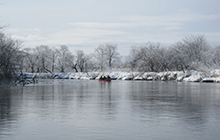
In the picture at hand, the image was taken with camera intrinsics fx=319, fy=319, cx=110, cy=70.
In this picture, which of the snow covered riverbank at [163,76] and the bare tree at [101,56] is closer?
the snow covered riverbank at [163,76]

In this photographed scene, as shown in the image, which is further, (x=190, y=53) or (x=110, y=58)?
(x=110, y=58)

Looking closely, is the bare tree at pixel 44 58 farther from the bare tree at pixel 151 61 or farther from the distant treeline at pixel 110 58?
the bare tree at pixel 151 61

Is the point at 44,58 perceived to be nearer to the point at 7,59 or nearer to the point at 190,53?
the point at 190,53

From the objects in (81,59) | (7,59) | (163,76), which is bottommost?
(163,76)

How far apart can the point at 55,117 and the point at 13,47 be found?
107 ft

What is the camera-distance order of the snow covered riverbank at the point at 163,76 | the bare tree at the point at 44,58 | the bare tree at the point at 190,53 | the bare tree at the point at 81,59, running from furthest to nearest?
the bare tree at the point at 81,59, the bare tree at the point at 44,58, the bare tree at the point at 190,53, the snow covered riverbank at the point at 163,76

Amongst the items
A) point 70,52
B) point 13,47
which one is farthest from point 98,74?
point 13,47

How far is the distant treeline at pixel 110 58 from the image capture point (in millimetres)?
43375

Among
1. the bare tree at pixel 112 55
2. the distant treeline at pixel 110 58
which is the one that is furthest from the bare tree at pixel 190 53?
the bare tree at pixel 112 55

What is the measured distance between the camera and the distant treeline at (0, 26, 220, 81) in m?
43.4

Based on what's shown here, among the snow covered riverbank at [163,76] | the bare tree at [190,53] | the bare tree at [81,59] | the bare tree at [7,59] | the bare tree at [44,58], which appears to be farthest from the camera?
the bare tree at [81,59]

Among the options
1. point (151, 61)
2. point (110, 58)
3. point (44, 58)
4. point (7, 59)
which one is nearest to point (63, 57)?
point (44, 58)

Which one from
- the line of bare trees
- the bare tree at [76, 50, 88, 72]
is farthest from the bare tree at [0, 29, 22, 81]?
the bare tree at [76, 50, 88, 72]

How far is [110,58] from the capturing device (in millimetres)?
120625
